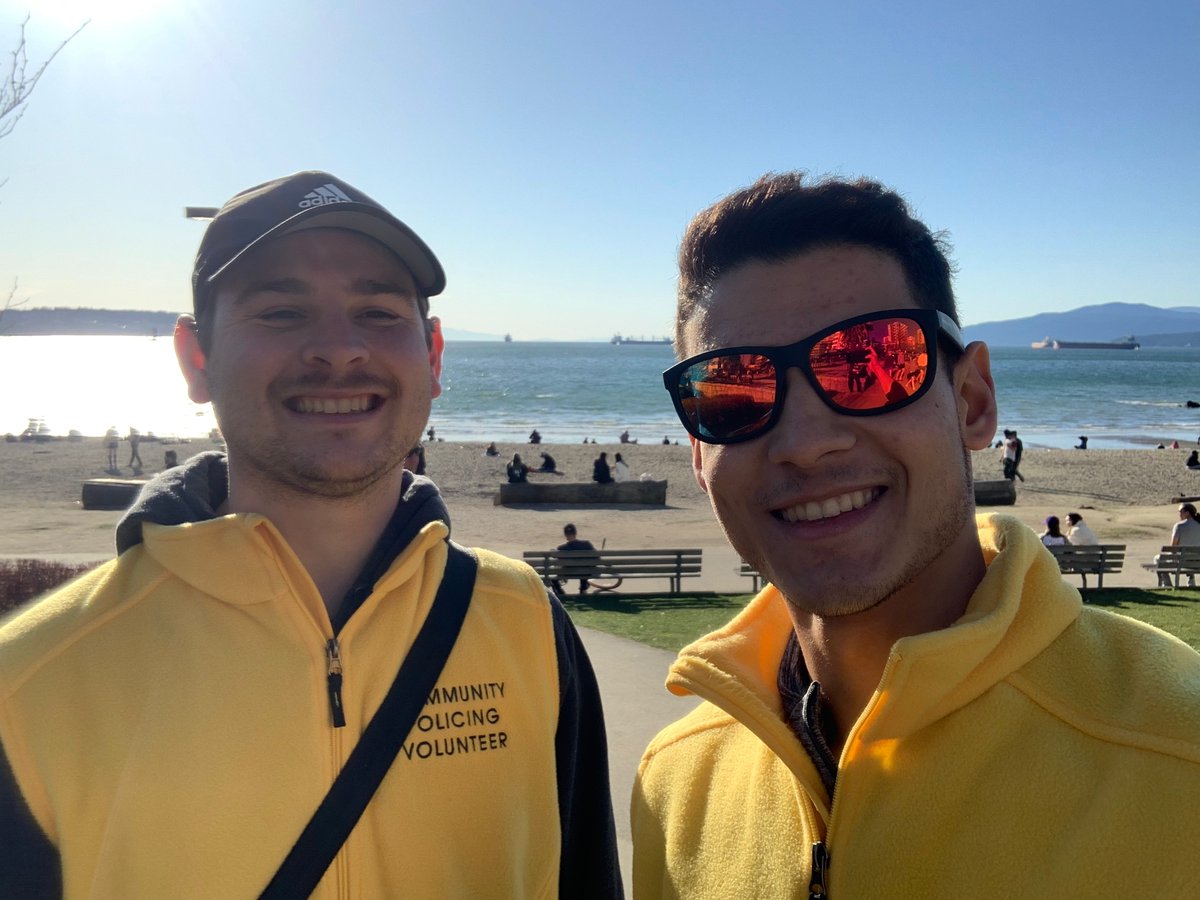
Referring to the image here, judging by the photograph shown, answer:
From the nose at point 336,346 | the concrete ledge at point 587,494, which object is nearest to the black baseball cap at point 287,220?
the nose at point 336,346

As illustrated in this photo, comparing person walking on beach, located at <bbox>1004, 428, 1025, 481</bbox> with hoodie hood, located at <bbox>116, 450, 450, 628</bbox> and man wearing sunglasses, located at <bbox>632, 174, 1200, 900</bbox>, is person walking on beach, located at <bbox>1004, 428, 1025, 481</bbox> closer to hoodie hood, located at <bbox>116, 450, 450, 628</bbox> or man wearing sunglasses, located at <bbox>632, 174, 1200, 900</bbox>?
man wearing sunglasses, located at <bbox>632, 174, 1200, 900</bbox>

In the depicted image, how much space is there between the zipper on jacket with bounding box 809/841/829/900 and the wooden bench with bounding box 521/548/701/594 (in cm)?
998

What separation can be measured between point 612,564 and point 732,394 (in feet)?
34.0

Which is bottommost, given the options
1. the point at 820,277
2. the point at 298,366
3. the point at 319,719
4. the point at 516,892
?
the point at 516,892

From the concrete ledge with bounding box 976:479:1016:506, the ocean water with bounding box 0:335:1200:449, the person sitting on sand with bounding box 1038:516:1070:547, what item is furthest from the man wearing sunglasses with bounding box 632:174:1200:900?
the ocean water with bounding box 0:335:1200:449

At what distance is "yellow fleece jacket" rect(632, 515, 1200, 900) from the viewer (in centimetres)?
149

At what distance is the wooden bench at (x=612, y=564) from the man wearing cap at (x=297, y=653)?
934 cm

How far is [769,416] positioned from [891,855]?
38.4 inches

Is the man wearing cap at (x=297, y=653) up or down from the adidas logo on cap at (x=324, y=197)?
down

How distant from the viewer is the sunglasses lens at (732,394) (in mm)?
2100

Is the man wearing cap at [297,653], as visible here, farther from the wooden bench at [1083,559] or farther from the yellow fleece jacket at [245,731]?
the wooden bench at [1083,559]

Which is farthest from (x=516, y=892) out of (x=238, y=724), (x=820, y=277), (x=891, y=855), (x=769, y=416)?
(x=820, y=277)

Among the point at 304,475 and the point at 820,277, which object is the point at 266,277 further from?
the point at 820,277

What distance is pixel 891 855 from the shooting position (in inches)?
66.9
